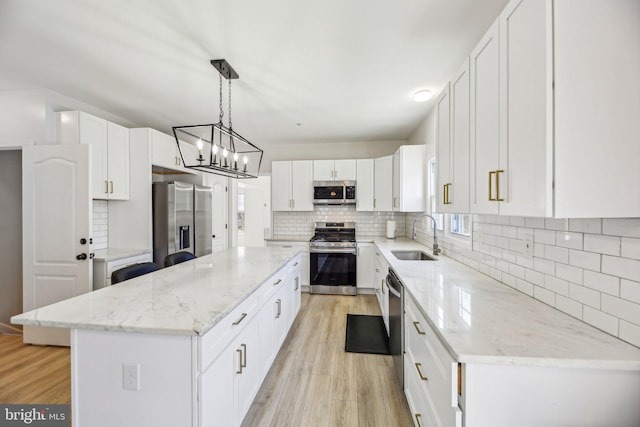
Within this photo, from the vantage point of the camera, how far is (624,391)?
0.92 meters

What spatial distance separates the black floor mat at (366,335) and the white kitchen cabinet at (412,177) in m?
1.58

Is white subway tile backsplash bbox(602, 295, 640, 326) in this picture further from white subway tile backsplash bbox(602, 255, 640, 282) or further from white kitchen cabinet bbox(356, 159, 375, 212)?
white kitchen cabinet bbox(356, 159, 375, 212)

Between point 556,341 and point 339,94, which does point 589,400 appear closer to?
point 556,341

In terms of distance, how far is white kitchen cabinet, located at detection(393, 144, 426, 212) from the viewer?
12.2 ft

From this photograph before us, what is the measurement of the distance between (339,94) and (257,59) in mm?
1002

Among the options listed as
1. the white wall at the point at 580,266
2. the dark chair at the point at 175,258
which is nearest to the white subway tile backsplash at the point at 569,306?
the white wall at the point at 580,266

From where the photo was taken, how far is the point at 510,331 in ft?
3.68

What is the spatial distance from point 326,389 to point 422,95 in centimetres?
290

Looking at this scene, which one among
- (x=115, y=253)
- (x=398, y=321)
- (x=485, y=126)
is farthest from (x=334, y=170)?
(x=485, y=126)

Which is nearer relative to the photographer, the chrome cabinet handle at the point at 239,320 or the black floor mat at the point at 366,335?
the chrome cabinet handle at the point at 239,320

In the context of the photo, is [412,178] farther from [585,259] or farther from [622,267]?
[622,267]

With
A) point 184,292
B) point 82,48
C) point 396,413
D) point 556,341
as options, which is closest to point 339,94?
point 82,48

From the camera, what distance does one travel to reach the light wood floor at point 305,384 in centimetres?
182

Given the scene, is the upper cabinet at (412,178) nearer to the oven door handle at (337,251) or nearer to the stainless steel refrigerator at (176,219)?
the oven door handle at (337,251)
